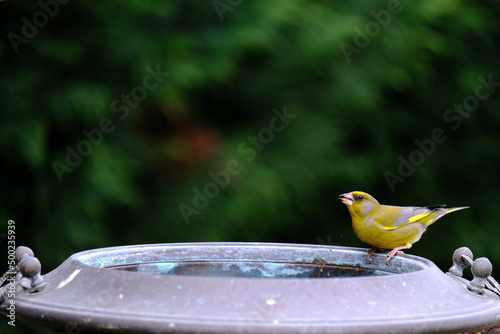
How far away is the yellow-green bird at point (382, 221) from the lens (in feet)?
8.86

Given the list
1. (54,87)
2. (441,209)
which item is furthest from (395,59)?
(54,87)

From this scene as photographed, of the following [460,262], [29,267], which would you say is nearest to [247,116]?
[460,262]

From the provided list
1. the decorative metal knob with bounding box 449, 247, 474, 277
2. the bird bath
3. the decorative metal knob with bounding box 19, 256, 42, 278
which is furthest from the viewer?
the decorative metal knob with bounding box 449, 247, 474, 277

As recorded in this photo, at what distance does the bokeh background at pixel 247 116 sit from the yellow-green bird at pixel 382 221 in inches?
55.3

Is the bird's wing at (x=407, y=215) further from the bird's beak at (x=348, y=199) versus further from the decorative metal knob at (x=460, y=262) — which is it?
the decorative metal knob at (x=460, y=262)

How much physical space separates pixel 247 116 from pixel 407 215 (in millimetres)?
1737

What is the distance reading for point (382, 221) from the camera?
2719mm

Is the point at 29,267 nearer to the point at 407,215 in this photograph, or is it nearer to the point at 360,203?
the point at 360,203

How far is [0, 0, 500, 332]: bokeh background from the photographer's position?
3809 mm

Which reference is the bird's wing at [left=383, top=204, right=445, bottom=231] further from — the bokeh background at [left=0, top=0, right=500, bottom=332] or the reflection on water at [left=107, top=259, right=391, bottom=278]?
the bokeh background at [left=0, top=0, right=500, bottom=332]

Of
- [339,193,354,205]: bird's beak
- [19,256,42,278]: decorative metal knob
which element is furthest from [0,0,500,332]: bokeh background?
[19,256,42,278]: decorative metal knob

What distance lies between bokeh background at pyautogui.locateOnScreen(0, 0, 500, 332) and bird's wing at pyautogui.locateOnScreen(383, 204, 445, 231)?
1.41m

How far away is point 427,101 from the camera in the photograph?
499 cm

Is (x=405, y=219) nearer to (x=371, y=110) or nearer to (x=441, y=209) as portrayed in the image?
(x=441, y=209)
